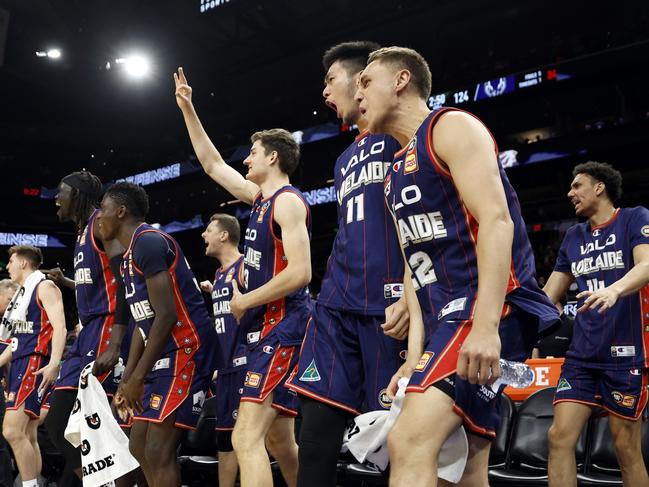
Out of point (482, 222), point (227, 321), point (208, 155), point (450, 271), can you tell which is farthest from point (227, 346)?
point (482, 222)

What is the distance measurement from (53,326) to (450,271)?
14.8 ft

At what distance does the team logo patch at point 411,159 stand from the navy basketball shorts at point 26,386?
4.41 metres

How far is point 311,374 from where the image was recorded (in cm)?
293

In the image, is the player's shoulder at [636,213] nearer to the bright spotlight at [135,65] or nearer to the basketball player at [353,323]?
the basketball player at [353,323]

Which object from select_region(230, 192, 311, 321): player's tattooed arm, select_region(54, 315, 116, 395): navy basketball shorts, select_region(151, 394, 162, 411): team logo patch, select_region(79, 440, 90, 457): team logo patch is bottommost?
select_region(79, 440, 90, 457): team logo patch

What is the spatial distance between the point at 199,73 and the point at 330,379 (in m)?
18.7

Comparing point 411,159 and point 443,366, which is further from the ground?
point 411,159

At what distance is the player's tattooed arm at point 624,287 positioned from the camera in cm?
371

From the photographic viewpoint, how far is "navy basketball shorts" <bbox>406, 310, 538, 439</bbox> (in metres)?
2.11

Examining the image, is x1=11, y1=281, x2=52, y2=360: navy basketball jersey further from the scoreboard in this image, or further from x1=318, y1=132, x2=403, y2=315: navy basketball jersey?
the scoreboard

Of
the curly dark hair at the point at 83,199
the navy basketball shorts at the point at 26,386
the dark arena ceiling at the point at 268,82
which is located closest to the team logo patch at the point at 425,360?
the curly dark hair at the point at 83,199

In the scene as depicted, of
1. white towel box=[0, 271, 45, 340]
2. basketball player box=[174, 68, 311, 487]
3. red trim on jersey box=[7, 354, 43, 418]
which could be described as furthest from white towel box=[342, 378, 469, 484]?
white towel box=[0, 271, 45, 340]

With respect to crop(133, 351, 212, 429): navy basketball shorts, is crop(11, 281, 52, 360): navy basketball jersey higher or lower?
higher

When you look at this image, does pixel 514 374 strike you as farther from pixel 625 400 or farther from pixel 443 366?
pixel 625 400
